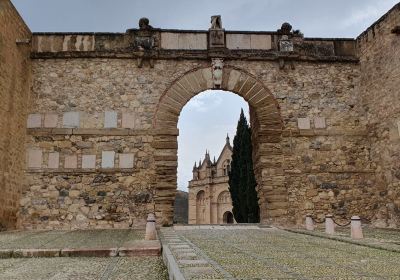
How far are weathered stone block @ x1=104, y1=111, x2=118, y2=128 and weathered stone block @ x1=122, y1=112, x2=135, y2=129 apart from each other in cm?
20

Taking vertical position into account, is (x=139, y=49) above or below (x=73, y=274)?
above

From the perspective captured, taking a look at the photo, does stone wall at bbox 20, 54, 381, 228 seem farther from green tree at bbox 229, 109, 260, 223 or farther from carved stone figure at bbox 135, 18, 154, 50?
green tree at bbox 229, 109, 260, 223

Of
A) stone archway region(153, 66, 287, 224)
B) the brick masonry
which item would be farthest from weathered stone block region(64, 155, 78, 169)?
stone archway region(153, 66, 287, 224)

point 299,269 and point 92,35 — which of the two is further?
point 92,35

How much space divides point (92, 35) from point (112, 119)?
7.99 feet

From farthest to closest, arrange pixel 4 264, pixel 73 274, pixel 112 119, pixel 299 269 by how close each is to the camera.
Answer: pixel 112 119 < pixel 4 264 < pixel 73 274 < pixel 299 269

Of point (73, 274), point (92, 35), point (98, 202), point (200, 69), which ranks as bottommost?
point (73, 274)

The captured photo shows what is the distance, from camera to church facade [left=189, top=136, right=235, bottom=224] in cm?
4075

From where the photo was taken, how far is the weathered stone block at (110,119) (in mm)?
10047

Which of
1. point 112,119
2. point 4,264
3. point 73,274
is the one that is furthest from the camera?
point 112,119

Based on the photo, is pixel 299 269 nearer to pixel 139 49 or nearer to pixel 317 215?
pixel 317 215

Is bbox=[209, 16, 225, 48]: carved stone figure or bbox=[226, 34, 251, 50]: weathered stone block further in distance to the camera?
bbox=[226, 34, 251, 50]: weathered stone block

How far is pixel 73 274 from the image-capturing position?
3938 millimetres

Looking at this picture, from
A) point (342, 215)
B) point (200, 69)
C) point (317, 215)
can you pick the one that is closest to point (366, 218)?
point (342, 215)
